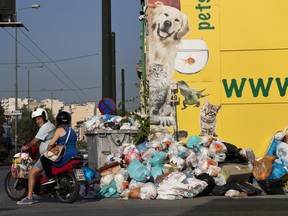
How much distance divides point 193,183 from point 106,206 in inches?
78.1

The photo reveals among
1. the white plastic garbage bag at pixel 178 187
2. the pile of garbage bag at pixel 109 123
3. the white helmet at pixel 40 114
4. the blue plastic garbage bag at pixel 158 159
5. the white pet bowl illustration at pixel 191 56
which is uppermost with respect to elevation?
the white pet bowl illustration at pixel 191 56

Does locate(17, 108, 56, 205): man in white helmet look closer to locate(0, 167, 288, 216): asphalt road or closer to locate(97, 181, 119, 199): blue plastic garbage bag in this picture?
locate(0, 167, 288, 216): asphalt road

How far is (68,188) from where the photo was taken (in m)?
10.8

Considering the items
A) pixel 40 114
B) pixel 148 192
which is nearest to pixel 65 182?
pixel 40 114

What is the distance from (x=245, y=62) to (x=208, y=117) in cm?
163

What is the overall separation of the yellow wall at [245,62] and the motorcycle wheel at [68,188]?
577 centimetres

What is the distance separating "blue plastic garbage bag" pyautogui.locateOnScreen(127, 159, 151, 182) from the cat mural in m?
3.58

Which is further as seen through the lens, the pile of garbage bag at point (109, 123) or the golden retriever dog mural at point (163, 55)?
the golden retriever dog mural at point (163, 55)

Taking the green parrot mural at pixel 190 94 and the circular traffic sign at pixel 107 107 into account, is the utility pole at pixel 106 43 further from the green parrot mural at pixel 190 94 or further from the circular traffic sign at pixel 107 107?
the green parrot mural at pixel 190 94

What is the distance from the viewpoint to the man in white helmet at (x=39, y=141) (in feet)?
35.6

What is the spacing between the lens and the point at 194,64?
15.9 m

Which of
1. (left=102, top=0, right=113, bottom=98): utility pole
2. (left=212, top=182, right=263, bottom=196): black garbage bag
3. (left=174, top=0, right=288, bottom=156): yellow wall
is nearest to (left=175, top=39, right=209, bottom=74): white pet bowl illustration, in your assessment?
(left=174, top=0, right=288, bottom=156): yellow wall

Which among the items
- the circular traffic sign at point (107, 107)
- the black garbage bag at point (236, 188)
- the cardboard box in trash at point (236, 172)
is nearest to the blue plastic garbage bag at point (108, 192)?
the black garbage bag at point (236, 188)

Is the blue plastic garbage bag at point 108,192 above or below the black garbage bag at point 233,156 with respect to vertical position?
below
